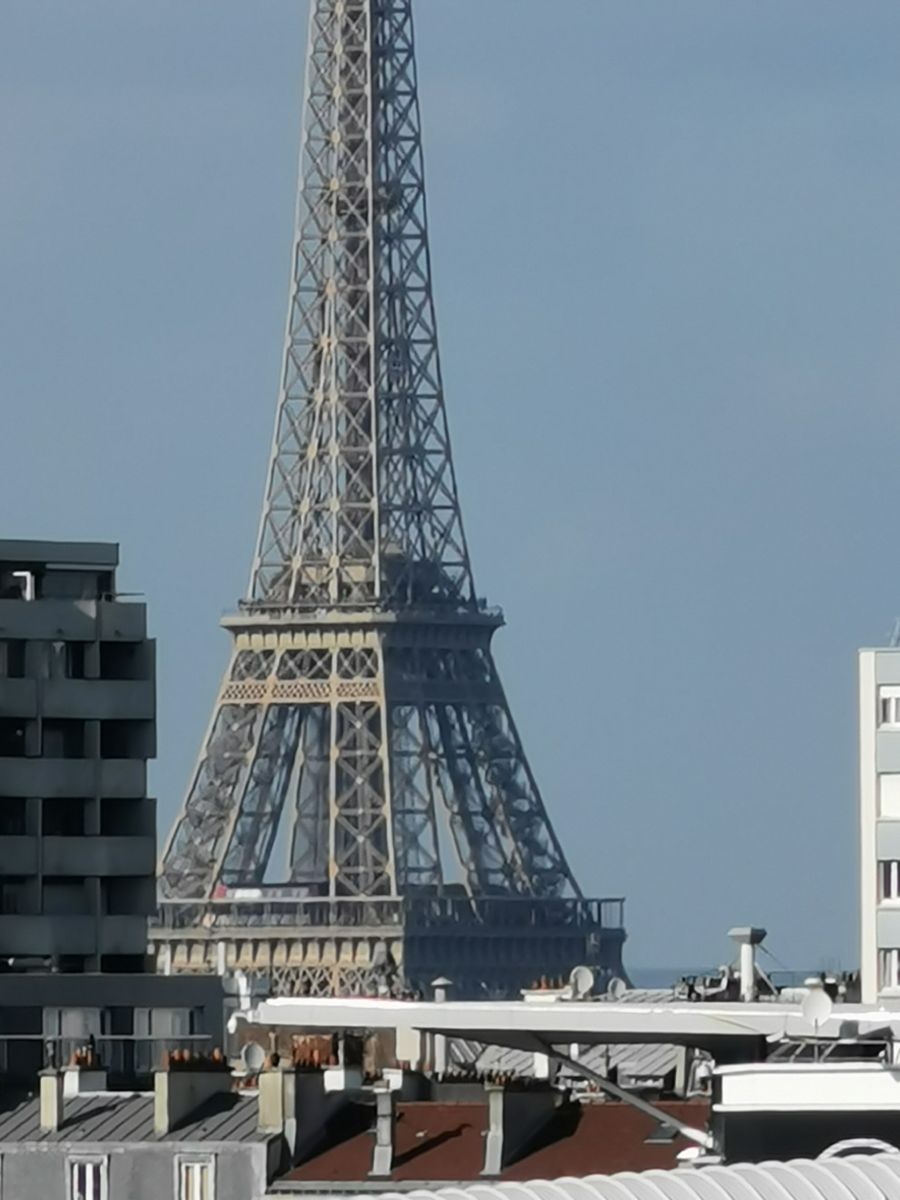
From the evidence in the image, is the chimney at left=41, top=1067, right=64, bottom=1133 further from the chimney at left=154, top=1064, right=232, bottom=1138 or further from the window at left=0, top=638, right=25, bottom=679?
the window at left=0, top=638, right=25, bottom=679

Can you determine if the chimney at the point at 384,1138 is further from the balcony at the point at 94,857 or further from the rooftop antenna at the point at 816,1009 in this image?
the balcony at the point at 94,857

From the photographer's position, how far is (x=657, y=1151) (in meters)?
55.9

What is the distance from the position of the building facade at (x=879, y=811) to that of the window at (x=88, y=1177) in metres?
49.7

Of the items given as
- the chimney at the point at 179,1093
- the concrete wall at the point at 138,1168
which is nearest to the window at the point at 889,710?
the chimney at the point at 179,1093

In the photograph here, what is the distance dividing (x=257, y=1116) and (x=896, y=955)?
1972 inches

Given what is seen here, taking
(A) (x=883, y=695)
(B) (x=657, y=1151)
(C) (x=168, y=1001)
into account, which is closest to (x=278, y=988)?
(A) (x=883, y=695)

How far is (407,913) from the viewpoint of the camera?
197 metres

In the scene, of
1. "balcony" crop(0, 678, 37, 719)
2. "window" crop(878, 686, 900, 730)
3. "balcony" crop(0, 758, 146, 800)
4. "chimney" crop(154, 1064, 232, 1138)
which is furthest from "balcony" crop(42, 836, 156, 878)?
"chimney" crop(154, 1064, 232, 1138)

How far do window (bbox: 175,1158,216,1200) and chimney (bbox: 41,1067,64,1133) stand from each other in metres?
2.28

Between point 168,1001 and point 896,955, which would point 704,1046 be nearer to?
point 168,1001

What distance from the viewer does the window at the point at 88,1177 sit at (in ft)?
193

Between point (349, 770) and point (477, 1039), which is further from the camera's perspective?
point (349, 770)

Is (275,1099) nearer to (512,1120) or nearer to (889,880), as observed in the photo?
(512,1120)

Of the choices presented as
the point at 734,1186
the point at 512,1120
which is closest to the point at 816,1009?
the point at 734,1186
